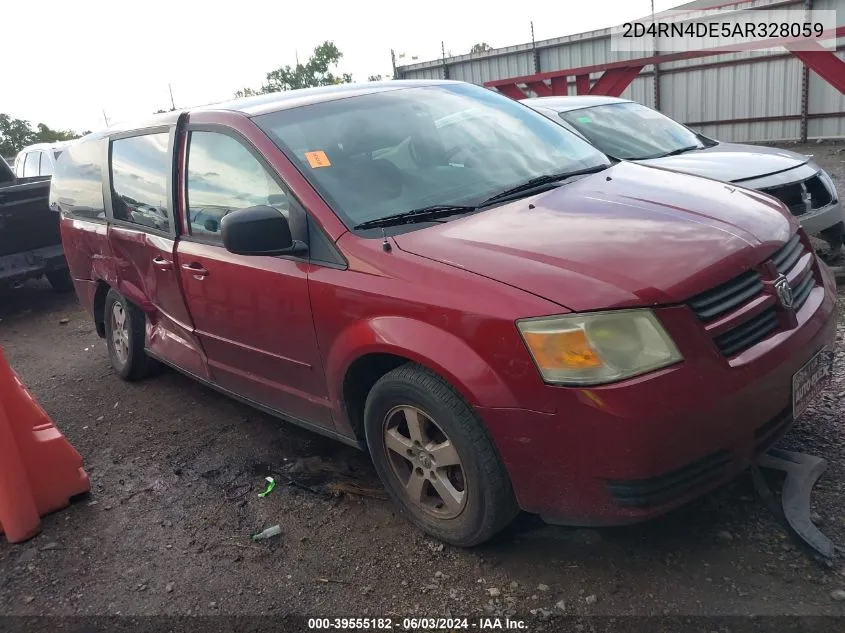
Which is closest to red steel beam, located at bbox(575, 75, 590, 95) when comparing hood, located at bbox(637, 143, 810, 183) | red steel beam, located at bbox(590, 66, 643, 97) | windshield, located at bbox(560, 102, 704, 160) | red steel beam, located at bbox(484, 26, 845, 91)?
red steel beam, located at bbox(590, 66, 643, 97)

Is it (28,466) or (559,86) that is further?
(559,86)

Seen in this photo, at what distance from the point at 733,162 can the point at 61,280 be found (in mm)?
7718

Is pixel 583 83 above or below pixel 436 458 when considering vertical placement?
above

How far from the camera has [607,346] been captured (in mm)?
2301

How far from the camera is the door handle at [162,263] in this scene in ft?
13.0

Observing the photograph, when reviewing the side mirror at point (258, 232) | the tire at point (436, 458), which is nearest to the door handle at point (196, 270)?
the side mirror at point (258, 232)

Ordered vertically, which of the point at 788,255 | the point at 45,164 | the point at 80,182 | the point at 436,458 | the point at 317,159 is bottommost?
the point at 436,458

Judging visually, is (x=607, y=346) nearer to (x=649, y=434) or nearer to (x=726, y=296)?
(x=649, y=434)

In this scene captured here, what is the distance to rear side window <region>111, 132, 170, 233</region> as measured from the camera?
4074 millimetres

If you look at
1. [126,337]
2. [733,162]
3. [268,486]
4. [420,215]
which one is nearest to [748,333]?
[420,215]

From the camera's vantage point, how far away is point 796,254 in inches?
116

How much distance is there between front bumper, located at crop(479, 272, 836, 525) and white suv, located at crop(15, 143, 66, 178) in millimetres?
11207

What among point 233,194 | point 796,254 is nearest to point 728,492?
point 796,254

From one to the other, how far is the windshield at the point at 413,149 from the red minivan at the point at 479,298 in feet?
0.04
